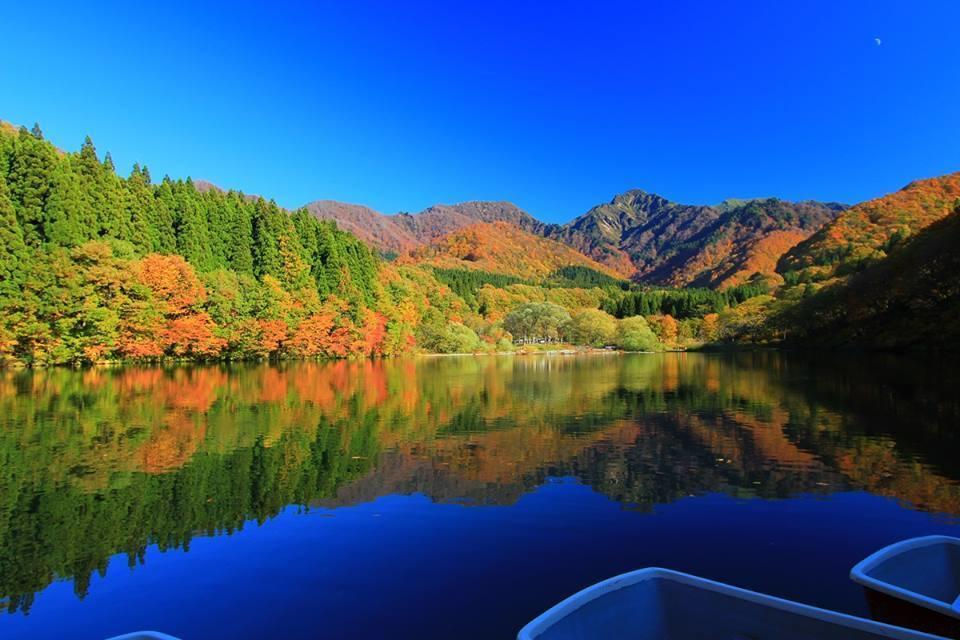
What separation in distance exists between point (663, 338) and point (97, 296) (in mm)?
109162

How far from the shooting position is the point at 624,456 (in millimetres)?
13805

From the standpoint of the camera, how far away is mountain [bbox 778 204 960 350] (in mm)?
58562

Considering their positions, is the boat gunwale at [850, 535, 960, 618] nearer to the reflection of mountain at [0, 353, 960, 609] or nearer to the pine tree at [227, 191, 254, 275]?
the reflection of mountain at [0, 353, 960, 609]

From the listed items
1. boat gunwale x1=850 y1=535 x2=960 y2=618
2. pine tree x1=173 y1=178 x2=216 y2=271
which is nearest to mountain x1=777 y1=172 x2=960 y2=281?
pine tree x1=173 y1=178 x2=216 y2=271

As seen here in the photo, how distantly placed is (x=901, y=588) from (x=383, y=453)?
11.1 meters

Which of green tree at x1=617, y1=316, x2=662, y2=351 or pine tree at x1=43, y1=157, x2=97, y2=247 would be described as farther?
green tree at x1=617, y1=316, x2=662, y2=351

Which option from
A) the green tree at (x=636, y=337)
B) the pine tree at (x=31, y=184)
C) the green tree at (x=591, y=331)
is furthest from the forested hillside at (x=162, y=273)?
the green tree at (x=636, y=337)

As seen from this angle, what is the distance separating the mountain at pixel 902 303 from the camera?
192 ft

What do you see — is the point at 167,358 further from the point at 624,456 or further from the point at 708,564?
the point at 708,564

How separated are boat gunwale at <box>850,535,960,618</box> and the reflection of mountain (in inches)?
193

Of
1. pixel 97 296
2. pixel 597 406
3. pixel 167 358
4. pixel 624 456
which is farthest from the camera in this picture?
pixel 167 358

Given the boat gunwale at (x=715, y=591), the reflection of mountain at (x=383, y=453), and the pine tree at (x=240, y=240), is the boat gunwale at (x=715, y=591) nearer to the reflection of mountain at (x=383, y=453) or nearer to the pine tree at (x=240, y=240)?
the reflection of mountain at (x=383, y=453)

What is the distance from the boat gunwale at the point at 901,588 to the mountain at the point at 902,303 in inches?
2420

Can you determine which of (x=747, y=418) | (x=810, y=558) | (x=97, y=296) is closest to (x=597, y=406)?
(x=747, y=418)
